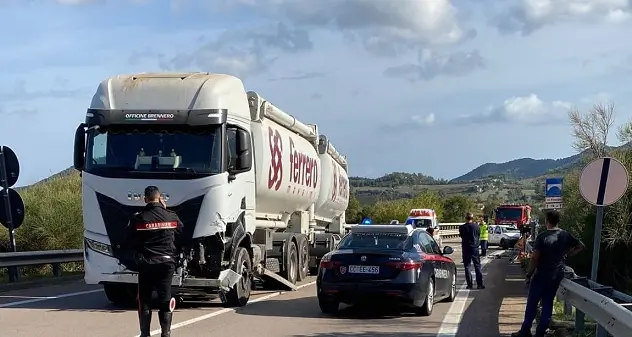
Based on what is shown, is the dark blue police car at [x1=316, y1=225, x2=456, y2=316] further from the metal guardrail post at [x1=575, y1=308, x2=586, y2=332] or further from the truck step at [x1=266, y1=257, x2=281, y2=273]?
the truck step at [x1=266, y1=257, x2=281, y2=273]

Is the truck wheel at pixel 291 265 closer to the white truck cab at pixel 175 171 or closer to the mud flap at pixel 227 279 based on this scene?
the white truck cab at pixel 175 171

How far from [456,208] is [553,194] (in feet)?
273

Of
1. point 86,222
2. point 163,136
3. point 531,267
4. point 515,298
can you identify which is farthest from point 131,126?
point 515,298

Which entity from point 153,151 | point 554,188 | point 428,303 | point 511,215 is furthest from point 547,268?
point 511,215

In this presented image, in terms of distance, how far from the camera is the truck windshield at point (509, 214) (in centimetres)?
6769

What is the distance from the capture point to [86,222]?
45.3ft

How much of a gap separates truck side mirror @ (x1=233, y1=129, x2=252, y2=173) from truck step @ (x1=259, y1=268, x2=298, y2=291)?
11.6 feet

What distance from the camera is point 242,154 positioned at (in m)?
13.9

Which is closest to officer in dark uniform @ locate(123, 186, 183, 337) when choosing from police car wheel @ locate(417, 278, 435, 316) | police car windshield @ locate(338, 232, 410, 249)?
police car windshield @ locate(338, 232, 410, 249)

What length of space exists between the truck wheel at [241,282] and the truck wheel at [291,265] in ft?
12.0

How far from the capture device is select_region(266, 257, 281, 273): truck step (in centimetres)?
1769

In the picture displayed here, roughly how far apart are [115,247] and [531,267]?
6.57m

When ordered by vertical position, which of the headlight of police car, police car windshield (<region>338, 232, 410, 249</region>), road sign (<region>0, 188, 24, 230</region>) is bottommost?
the headlight of police car

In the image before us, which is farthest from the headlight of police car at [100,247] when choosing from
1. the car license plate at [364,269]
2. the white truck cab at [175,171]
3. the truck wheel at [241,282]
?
the car license plate at [364,269]
